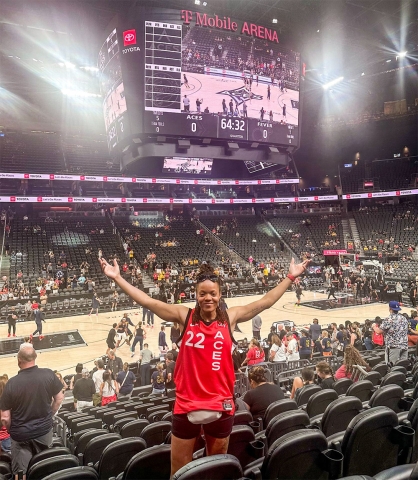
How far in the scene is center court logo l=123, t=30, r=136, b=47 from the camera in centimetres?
1227

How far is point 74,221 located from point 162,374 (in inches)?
928

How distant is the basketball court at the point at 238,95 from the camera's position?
A: 42.1ft

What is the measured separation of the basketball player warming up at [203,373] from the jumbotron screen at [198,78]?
1089cm

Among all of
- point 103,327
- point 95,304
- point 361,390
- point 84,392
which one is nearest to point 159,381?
point 84,392

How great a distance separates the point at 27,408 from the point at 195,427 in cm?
212

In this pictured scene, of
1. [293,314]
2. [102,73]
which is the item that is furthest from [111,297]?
[102,73]

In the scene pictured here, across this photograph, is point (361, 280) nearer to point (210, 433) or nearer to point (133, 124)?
point (133, 124)

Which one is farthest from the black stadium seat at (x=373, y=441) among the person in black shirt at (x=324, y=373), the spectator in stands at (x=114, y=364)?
the spectator in stands at (x=114, y=364)

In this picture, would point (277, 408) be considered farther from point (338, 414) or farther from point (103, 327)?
point (103, 327)

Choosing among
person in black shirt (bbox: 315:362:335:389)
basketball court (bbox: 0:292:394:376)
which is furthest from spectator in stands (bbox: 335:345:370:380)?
basketball court (bbox: 0:292:394:376)

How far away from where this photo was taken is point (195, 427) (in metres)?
2.15

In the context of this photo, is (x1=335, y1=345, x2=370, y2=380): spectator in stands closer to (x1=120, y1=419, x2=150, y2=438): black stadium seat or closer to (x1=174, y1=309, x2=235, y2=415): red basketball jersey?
(x1=120, y1=419, x2=150, y2=438): black stadium seat

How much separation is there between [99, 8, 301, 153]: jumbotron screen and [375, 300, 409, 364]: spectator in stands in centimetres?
856

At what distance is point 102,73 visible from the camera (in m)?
14.8
